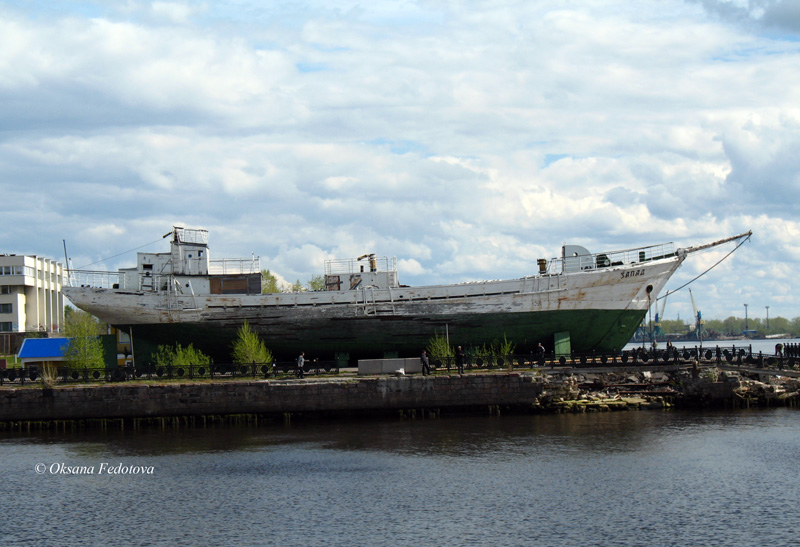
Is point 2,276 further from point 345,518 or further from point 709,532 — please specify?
point 709,532

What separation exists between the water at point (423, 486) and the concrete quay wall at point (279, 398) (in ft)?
8.69

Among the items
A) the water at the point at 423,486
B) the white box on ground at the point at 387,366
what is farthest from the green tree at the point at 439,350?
the water at the point at 423,486

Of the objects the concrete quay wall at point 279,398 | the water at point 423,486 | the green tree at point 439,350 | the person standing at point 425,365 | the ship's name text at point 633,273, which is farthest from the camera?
the ship's name text at point 633,273

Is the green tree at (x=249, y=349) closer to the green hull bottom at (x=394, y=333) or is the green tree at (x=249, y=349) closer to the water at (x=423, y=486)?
the green hull bottom at (x=394, y=333)

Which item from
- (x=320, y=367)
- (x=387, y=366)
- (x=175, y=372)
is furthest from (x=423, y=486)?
(x=175, y=372)

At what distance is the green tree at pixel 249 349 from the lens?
4238 cm

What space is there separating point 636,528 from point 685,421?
15190 millimetres

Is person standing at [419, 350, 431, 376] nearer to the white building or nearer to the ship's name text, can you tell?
the ship's name text

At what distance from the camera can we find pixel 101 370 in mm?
40469

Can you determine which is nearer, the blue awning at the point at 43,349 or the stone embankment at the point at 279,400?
the stone embankment at the point at 279,400

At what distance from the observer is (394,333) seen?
4494 centimetres

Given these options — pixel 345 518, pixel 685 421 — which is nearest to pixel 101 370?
pixel 345 518

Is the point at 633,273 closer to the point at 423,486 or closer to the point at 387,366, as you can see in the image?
the point at 387,366

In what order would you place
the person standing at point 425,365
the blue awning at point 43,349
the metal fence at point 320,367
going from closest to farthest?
the person standing at point 425,365
the metal fence at point 320,367
the blue awning at point 43,349
